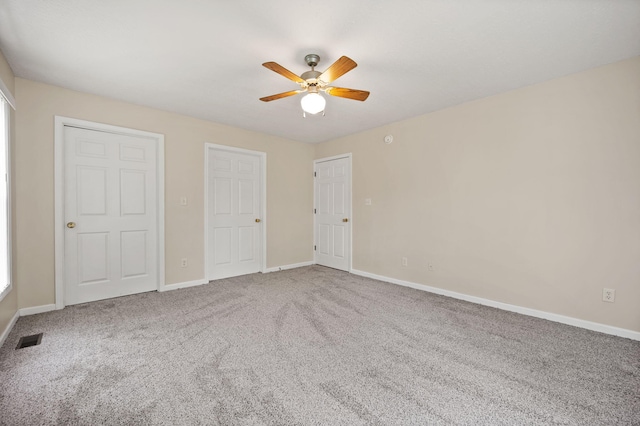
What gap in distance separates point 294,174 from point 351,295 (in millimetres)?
2560

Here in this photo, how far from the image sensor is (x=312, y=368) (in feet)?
6.17

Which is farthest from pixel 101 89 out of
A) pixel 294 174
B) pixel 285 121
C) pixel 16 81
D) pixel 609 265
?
Result: pixel 609 265

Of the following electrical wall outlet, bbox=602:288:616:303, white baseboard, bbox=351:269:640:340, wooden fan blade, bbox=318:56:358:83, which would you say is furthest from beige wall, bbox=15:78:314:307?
electrical wall outlet, bbox=602:288:616:303

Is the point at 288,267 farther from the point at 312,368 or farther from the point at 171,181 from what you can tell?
the point at 312,368

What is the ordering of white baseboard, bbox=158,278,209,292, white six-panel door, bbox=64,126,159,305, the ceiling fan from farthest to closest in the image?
white baseboard, bbox=158,278,209,292
white six-panel door, bbox=64,126,159,305
the ceiling fan

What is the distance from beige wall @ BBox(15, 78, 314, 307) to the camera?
9.04ft

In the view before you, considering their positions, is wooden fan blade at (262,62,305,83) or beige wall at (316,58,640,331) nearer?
wooden fan blade at (262,62,305,83)

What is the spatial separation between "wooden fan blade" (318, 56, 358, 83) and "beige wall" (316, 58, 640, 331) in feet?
6.59

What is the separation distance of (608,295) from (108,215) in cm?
531

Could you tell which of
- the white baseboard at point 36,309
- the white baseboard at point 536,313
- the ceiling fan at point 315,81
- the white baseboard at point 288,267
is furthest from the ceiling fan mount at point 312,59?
the white baseboard at point 36,309

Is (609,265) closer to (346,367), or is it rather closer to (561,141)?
(561,141)

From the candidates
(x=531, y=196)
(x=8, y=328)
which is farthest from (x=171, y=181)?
(x=531, y=196)

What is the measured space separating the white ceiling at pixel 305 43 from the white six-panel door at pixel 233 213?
4.39 feet

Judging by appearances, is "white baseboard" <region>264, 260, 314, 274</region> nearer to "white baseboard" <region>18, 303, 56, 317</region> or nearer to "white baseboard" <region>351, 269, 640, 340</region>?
"white baseboard" <region>351, 269, 640, 340</region>
